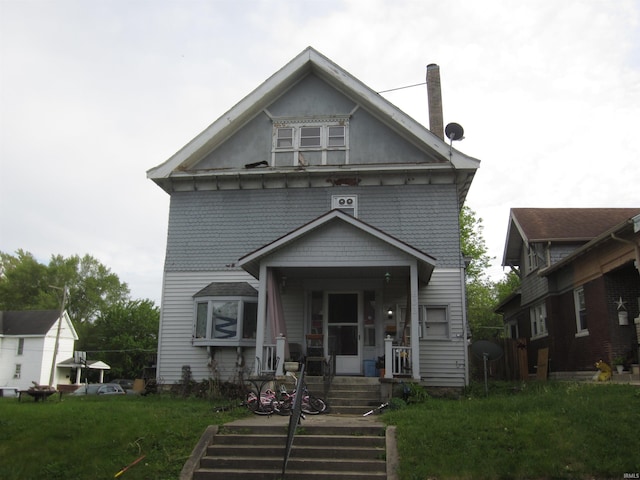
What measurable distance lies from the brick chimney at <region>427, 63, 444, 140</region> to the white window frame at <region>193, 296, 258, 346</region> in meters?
8.41

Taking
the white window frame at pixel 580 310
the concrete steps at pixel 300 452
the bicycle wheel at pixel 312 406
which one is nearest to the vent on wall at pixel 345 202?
the bicycle wheel at pixel 312 406

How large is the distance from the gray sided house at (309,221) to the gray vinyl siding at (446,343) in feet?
0.10

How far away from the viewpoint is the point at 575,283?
18.4m

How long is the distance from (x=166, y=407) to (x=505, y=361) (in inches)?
639

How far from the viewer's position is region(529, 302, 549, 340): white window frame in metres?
21.6

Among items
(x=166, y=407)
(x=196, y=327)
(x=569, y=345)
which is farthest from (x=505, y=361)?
(x=166, y=407)

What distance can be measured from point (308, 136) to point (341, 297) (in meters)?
5.12

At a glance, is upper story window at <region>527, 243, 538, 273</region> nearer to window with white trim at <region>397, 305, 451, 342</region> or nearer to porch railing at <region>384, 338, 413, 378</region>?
window with white trim at <region>397, 305, 451, 342</region>

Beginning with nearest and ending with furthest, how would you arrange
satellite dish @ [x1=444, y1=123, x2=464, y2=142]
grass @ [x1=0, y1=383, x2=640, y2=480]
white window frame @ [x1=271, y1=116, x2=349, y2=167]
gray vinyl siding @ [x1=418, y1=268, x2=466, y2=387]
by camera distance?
grass @ [x1=0, y1=383, x2=640, y2=480] → gray vinyl siding @ [x1=418, y1=268, x2=466, y2=387] → white window frame @ [x1=271, y1=116, x2=349, y2=167] → satellite dish @ [x1=444, y1=123, x2=464, y2=142]

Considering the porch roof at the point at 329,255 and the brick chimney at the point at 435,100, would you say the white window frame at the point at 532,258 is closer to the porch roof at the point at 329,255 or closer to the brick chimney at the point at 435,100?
the brick chimney at the point at 435,100

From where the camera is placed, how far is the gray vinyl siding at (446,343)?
15.6 metres

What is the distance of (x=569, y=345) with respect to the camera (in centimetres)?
1905

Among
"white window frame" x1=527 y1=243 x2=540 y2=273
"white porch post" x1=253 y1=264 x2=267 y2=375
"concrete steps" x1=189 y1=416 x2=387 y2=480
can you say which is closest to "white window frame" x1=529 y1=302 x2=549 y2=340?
"white window frame" x1=527 y1=243 x2=540 y2=273

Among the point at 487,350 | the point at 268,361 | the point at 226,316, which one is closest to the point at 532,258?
the point at 487,350
